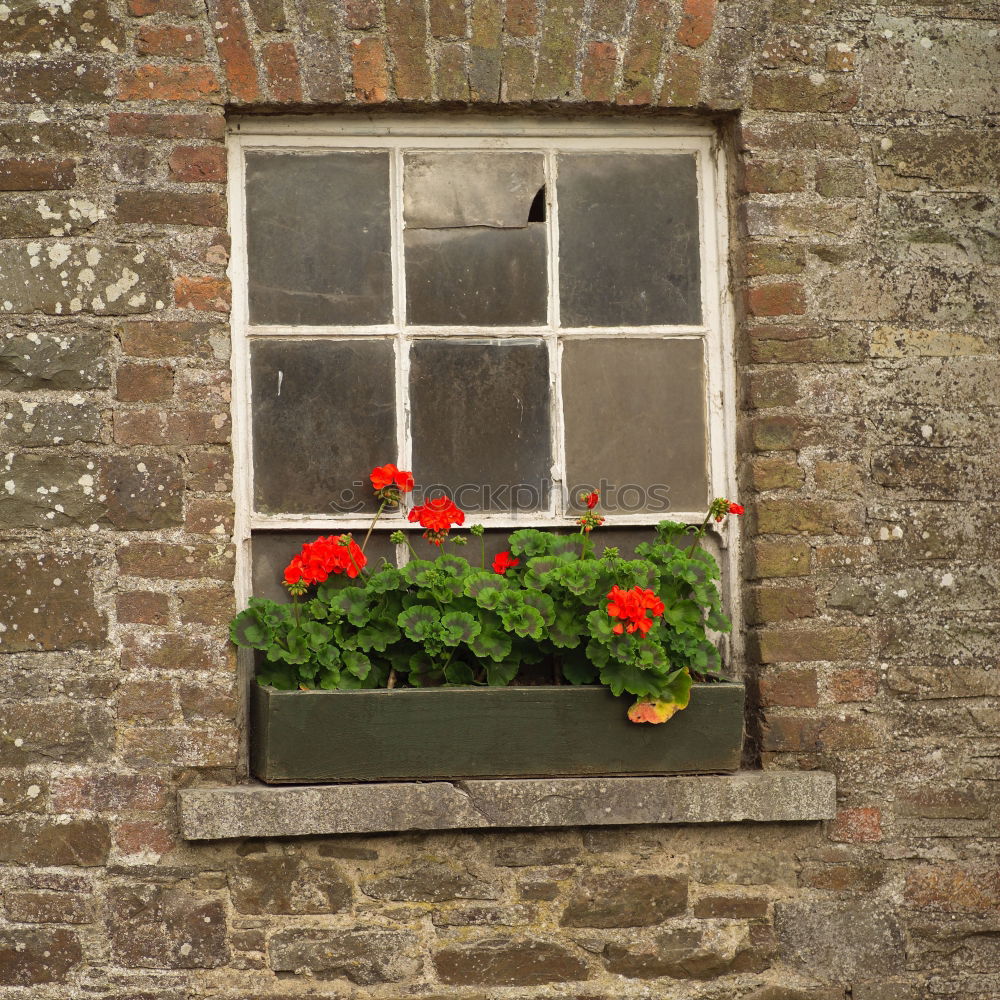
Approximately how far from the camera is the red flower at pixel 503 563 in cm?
310

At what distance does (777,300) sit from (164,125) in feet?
5.44

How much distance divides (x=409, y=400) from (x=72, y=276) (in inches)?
36.0

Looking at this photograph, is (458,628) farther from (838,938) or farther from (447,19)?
(447,19)

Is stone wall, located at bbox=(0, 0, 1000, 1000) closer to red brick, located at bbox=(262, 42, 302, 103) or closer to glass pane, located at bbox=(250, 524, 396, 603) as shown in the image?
red brick, located at bbox=(262, 42, 302, 103)

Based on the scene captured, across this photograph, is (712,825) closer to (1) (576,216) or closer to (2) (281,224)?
(1) (576,216)

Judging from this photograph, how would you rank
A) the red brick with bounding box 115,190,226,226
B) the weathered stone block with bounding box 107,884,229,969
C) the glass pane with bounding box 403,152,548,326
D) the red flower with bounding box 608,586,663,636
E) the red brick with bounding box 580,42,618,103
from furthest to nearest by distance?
the glass pane with bounding box 403,152,548,326 → the red brick with bounding box 580,42,618,103 → the red brick with bounding box 115,190,226,226 → the weathered stone block with bounding box 107,884,229,969 → the red flower with bounding box 608,586,663,636

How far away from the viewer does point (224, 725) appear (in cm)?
299

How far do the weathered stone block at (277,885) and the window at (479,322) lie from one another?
27.4 inches

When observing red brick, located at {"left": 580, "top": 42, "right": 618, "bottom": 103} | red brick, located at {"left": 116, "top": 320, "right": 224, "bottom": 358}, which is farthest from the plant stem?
red brick, located at {"left": 580, "top": 42, "right": 618, "bottom": 103}

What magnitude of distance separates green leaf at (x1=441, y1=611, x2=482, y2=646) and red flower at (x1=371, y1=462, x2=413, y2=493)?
0.38 meters

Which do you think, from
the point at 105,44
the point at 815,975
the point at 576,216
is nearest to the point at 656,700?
the point at 815,975

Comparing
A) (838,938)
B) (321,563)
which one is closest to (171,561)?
(321,563)

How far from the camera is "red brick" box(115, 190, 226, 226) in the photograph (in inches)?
120

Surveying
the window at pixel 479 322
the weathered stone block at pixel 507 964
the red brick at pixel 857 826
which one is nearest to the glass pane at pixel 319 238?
the window at pixel 479 322
